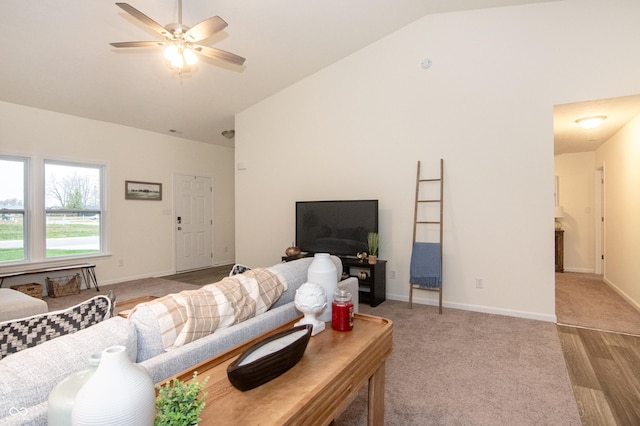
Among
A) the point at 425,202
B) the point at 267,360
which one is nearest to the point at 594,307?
the point at 425,202

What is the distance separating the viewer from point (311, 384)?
108cm

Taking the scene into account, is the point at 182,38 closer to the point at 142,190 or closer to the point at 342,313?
the point at 342,313

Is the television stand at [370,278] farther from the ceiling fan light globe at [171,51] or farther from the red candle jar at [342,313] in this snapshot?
the ceiling fan light globe at [171,51]

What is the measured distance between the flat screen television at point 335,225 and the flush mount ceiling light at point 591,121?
98.3 inches

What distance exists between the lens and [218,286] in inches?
59.8

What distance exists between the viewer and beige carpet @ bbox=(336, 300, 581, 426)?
6.40 feet

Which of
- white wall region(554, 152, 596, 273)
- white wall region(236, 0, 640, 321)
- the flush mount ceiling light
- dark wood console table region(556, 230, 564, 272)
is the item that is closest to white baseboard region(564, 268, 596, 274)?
white wall region(554, 152, 596, 273)

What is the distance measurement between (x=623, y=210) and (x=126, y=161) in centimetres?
A: 710

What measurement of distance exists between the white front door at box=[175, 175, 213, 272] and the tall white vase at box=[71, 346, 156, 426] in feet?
19.9

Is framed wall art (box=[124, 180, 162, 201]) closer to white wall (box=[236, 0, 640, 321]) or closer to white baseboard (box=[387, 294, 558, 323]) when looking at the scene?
white wall (box=[236, 0, 640, 321])

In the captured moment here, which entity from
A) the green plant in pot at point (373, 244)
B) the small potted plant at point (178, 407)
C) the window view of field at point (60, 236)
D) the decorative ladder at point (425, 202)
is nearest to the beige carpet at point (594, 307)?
the decorative ladder at point (425, 202)

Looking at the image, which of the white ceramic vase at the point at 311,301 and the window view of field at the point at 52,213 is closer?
the white ceramic vase at the point at 311,301

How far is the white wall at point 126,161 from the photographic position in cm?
452

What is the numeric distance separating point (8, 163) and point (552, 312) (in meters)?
6.76
